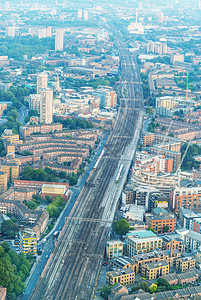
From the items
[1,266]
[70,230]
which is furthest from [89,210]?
[1,266]

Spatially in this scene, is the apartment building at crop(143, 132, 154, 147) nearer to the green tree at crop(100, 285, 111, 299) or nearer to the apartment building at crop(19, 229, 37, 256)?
the apartment building at crop(19, 229, 37, 256)

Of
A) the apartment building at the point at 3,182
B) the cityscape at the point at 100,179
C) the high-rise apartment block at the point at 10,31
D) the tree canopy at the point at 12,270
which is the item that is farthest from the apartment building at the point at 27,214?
the high-rise apartment block at the point at 10,31

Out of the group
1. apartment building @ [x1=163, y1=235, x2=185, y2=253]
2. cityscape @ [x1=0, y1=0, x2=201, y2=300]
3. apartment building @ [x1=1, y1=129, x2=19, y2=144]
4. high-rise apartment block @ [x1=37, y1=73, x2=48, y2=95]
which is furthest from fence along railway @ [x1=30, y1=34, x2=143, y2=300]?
high-rise apartment block @ [x1=37, y1=73, x2=48, y2=95]

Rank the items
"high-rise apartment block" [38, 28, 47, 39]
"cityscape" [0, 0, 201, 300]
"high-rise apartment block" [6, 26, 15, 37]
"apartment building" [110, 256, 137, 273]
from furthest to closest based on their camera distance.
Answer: "high-rise apartment block" [6, 26, 15, 37] → "high-rise apartment block" [38, 28, 47, 39] → "apartment building" [110, 256, 137, 273] → "cityscape" [0, 0, 201, 300]

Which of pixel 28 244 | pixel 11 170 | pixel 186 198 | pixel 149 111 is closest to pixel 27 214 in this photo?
pixel 28 244

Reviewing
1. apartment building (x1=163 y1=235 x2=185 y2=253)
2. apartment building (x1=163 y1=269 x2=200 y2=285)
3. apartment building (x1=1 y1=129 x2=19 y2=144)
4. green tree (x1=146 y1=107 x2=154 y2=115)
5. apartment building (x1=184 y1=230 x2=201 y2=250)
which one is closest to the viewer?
apartment building (x1=163 y1=269 x2=200 y2=285)

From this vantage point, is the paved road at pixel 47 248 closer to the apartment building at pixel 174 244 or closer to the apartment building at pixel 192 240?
the apartment building at pixel 174 244

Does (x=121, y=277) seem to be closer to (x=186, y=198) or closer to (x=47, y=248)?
(x=47, y=248)

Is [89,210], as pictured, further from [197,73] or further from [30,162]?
[197,73]
